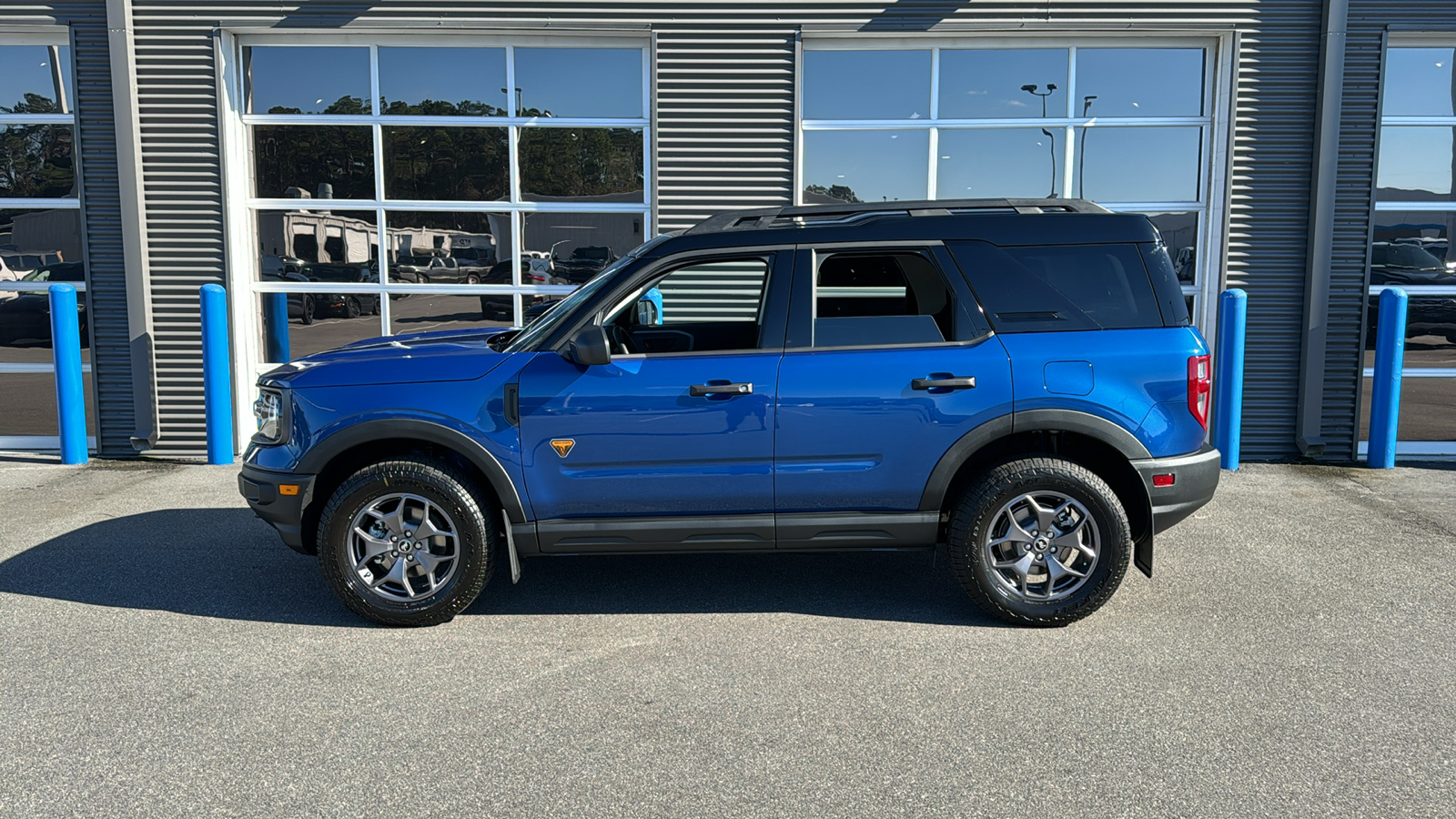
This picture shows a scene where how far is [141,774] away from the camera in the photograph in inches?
135

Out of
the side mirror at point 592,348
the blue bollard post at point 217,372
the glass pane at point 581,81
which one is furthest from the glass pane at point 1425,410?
the blue bollard post at point 217,372

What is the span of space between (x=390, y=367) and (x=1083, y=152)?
Answer: 253 inches

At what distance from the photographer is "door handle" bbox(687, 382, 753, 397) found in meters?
4.67

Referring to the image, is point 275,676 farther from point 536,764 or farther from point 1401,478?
point 1401,478

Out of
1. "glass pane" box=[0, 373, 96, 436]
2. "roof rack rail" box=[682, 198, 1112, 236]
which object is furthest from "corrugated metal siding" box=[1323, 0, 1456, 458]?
"glass pane" box=[0, 373, 96, 436]

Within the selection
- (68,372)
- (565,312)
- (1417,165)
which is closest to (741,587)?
(565,312)

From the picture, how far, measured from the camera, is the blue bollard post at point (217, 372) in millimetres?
8367

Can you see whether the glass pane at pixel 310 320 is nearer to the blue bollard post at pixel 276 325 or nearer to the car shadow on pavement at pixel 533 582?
the blue bollard post at pixel 276 325

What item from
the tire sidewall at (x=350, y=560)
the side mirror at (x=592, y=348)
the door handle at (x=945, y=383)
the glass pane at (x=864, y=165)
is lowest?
the tire sidewall at (x=350, y=560)

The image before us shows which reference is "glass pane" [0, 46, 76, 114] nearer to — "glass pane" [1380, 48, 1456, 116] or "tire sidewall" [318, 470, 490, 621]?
"tire sidewall" [318, 470, 490, 621]

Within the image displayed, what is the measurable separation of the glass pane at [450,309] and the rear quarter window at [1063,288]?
17.8 feet

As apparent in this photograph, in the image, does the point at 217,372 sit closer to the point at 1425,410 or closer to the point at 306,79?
the point at 306,79

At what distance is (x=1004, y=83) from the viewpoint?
900cm

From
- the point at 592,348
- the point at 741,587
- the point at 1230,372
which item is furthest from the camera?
the point at 1230,372
